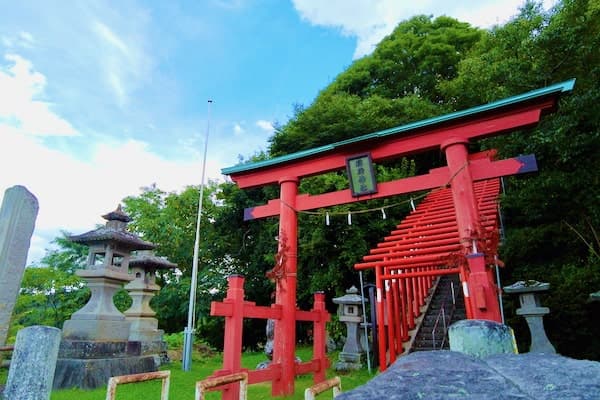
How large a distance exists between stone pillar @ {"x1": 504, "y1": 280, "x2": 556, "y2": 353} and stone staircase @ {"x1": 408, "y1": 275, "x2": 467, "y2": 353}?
146cm

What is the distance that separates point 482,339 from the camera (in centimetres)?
146

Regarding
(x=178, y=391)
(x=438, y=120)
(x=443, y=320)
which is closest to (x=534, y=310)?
(x=443, y=320)

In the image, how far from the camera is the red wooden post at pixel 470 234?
14.2 ft

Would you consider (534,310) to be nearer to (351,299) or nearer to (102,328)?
(351,299)

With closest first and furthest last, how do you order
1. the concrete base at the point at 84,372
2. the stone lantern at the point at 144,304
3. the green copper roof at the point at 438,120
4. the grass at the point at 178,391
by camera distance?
the green copper roof at the point at 438,120
the grass at the point at 178,391
the concrete base at the point at 84,372
the stone lantern at the point at 144,304

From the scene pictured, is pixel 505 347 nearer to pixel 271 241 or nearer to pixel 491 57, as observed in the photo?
pixel 491 57

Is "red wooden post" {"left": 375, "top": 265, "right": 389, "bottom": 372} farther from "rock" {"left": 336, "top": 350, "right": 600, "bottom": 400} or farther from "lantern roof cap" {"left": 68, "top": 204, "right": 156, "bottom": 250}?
"lantern roof cap" {"left": 68, "top": 204, "right": 156, "bottom": 250}

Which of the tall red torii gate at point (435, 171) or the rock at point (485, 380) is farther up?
the tall red torii gate at point (435, 171)

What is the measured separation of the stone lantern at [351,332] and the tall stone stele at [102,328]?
4.92 meters

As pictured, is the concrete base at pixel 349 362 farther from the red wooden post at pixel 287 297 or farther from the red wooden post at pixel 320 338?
the red wooden post at pixel 287 297

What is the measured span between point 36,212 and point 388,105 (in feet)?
42.0

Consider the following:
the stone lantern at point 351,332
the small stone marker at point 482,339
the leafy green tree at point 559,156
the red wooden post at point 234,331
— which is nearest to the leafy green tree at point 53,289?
the red wooden post at point 234,331

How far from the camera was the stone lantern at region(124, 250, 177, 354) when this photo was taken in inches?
434

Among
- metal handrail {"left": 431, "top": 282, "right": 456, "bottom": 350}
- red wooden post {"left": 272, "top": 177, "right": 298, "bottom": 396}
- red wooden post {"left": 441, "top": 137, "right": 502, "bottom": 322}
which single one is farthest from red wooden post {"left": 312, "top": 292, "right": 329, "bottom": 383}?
metal handrail {"left": 431, "top": 282, "right": 456, "bottom": 350}
